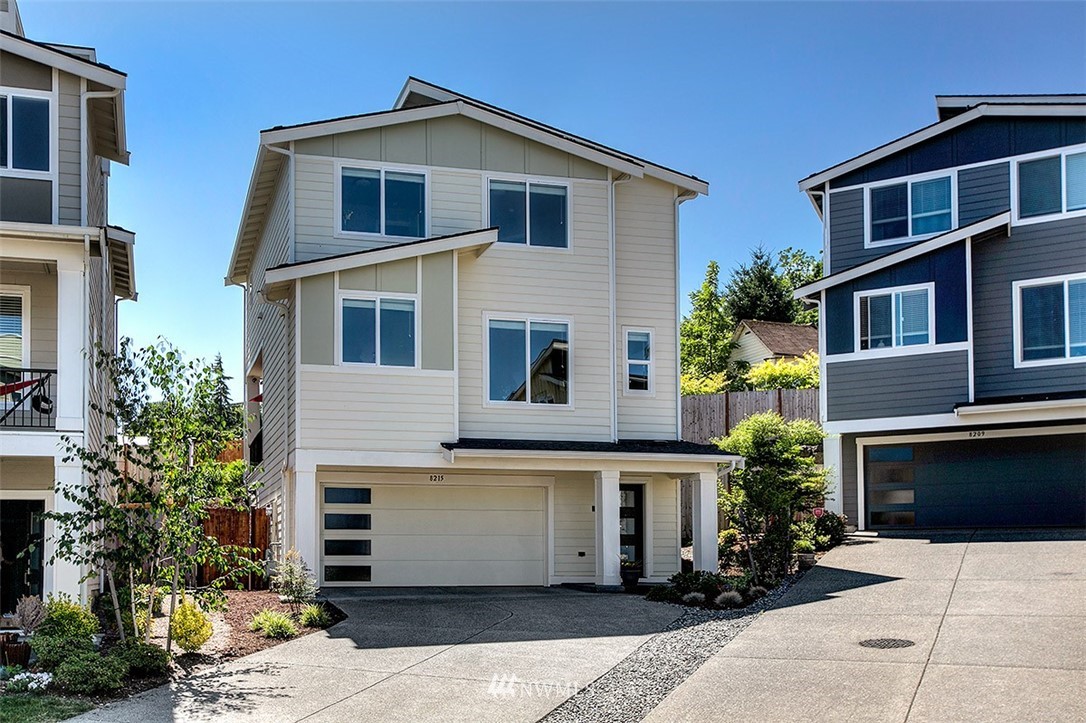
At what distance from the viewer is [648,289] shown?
21.9 meters

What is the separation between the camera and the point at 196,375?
1299 centimetres

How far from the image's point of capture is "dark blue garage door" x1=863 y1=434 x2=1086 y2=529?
75.3 ft

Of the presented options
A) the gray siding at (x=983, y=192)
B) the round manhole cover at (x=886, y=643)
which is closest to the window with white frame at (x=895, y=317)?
the gray siding at (x=983, y=192)

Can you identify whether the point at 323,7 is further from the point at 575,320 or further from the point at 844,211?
the point at 844,211

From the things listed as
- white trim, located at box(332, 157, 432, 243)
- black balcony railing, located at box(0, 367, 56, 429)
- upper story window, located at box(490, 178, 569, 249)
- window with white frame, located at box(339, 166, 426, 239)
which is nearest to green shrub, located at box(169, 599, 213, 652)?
black balcony railing, located at box(0, 367, 56, 429)

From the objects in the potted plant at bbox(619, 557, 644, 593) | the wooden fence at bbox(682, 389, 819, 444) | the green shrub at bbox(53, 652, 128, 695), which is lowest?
the potted plant at bbox(619, 557, 644, 593)

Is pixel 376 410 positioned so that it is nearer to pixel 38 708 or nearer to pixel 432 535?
pixel 432 535

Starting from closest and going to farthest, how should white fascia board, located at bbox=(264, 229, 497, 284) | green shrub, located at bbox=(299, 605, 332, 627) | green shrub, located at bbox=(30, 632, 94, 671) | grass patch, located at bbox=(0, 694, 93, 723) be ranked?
1. grass patch, located at bbox=(0, 694, 93, 723)
2. green shrub, located at bbox=(30, 632, 94, 671)
3. green shrub, located at bbox=(299, 605, 332, 627)
4. white fascia board, located at bbox=(264, 229, 497, 284)

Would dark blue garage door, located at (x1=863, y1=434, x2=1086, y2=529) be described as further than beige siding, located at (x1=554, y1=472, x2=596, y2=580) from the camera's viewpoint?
Yes

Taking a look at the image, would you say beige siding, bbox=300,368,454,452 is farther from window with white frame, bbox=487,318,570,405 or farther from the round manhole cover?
the round manhole cover

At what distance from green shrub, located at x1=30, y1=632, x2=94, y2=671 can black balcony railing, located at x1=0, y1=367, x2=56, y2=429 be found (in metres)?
3.66

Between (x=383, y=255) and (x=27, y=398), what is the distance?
228 inches

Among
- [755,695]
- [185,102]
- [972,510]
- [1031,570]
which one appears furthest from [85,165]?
[972,510]

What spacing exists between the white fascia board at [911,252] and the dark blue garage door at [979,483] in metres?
3.61
